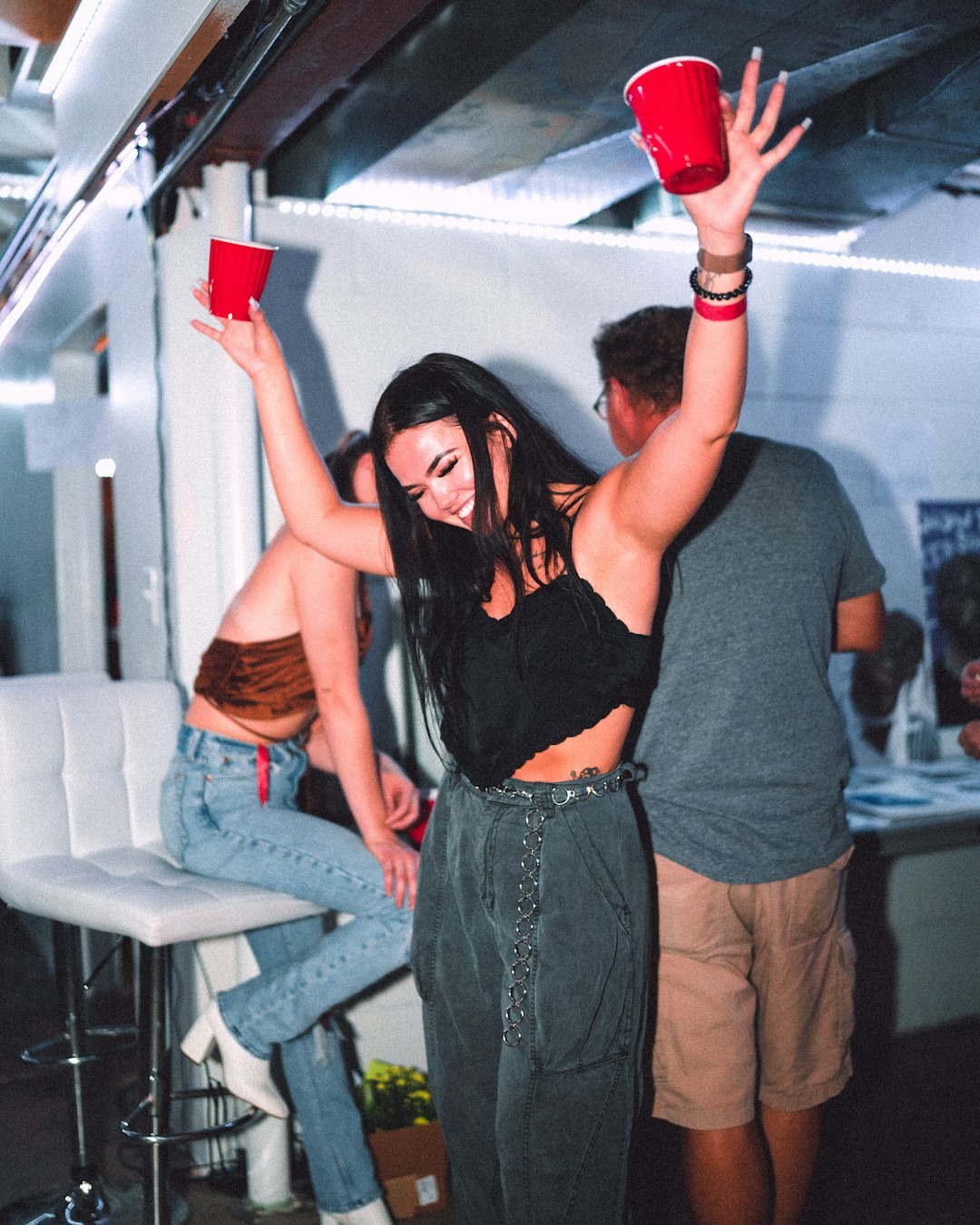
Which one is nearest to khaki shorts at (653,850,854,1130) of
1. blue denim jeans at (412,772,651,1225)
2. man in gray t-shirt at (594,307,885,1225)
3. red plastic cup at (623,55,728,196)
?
man in gray t-shirt at (594,307,885,1225)

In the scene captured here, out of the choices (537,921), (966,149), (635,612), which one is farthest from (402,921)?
(966,149)

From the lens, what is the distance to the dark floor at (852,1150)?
2352 millimetres

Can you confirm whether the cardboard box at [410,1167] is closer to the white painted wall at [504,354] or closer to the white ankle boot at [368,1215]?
the white ankle boot at [368,1215]

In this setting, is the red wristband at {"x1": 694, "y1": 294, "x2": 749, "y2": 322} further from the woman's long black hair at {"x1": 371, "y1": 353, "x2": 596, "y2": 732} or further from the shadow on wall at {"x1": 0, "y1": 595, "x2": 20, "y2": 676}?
the shadow on wall at {"x1": 0, "y1": 595, "x2": 20, "y2": 676}

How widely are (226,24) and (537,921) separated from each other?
1426mm

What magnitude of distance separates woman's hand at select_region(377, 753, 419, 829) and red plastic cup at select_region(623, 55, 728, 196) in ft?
5.06

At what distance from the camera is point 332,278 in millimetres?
2852

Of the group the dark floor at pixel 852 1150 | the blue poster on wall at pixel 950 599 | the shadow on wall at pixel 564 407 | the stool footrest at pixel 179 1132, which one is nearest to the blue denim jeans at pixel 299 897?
the stool footrest at pixel 179 1132

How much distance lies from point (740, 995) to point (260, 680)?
39.1 inches

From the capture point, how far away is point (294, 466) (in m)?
1.64

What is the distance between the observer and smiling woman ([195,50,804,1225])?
132 cm

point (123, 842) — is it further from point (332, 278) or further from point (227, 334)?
point (332, 278)

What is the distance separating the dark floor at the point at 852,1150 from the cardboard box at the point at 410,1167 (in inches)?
1.8

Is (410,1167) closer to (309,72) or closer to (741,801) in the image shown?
(741,801)
